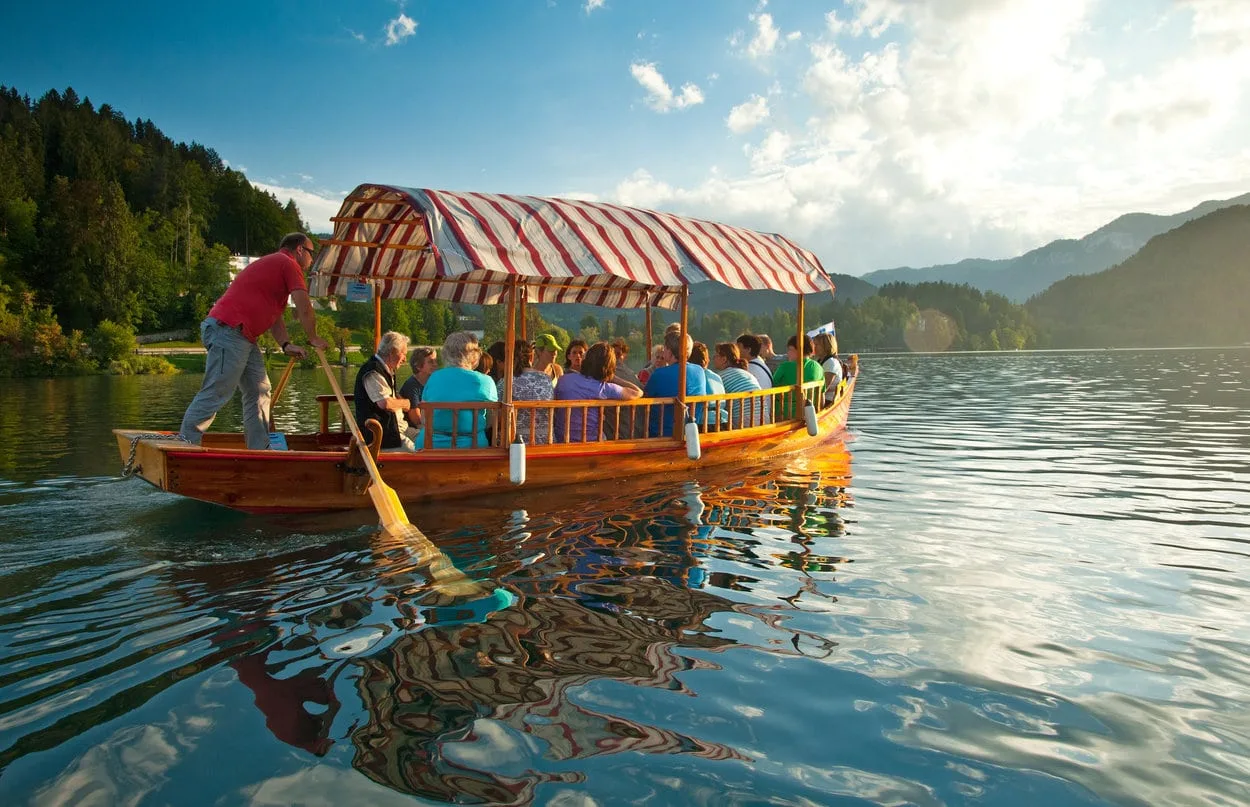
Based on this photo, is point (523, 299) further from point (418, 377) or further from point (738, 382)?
point (738, 382)

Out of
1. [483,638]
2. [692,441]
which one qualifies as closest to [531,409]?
[692,441]

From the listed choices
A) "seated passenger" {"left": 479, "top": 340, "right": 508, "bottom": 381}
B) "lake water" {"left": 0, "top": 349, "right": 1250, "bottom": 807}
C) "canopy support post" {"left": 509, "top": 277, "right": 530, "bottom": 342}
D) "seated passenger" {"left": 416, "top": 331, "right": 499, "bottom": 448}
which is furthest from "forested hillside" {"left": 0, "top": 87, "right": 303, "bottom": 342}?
"lake water" {"left": 0, "top": 349, "right": 1250, "bottom": 807}

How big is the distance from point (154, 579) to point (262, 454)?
6.14 ft

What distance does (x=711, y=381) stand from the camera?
12031mm

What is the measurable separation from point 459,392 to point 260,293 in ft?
8.06

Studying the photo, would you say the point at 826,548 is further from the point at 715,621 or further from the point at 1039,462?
the point at 1039,462

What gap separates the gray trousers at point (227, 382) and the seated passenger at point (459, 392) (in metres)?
A: 1.87

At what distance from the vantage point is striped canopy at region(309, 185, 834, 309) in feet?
28.5

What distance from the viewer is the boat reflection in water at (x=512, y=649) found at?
3760 millimetres

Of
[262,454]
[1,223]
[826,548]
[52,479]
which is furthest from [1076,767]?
[1,223]

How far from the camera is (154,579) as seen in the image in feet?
20.7

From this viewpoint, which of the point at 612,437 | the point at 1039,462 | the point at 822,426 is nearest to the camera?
the point at 612,437

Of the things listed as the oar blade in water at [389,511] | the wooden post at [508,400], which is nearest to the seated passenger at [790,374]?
the wooden post at [508,400]

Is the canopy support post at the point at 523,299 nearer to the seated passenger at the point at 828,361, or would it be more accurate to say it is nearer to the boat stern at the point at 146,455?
the boat stern at the point at 146,455
